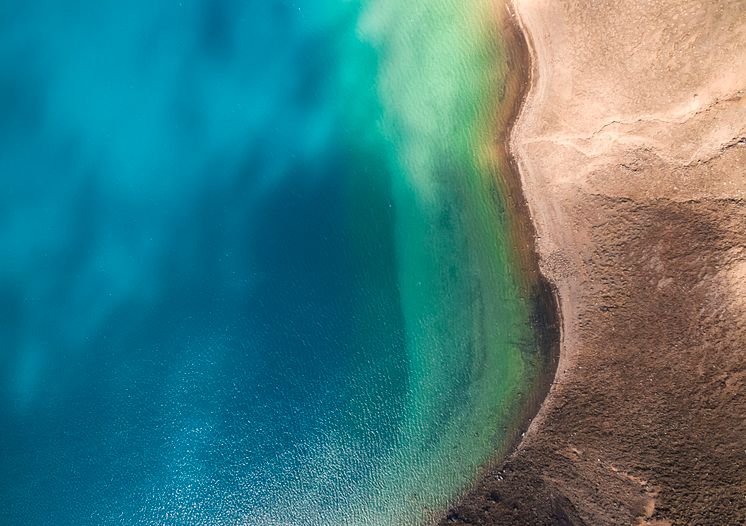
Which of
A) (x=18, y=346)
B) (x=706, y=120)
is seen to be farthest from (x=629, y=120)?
(x=18, y=346)

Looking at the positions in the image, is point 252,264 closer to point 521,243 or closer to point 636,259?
point 521,243

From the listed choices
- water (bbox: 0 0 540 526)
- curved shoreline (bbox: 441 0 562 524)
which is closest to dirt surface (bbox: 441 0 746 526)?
curved shoreline (bbox: 441 0 562 524)

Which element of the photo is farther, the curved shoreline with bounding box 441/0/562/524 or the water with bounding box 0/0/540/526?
the water with bounding box 0/0/540/526

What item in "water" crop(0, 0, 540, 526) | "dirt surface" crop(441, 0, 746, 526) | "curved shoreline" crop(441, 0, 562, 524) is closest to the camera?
"dirt surface" crop(441, 0, 746, 526)

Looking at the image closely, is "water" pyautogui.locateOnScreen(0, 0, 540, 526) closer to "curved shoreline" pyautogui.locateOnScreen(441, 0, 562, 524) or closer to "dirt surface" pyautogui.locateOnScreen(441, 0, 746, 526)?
"curved shoreline" pyautogui.locateOnScreen(441, 0, 562, 524)

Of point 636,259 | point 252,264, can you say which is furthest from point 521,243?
point 252,264

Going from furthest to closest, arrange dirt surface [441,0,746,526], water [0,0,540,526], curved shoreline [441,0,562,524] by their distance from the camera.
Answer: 1. water [0,0,540,526]
2. curved shoreline [441,0,562,524]
3. dirt surface [441,0,746,526]
